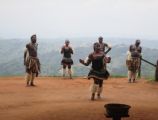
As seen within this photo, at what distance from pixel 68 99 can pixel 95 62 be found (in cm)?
162

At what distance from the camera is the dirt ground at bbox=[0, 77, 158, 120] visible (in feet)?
45.2

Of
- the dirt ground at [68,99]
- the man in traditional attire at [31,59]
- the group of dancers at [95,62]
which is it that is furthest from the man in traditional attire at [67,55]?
the man in traditional attire at [31,59]

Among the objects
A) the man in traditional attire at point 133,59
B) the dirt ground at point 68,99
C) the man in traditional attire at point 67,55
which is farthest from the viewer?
the man in traditional attire at point 67,55

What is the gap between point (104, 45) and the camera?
21766 mm

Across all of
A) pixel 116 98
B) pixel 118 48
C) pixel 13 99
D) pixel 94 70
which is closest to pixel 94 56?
pixel 94 70

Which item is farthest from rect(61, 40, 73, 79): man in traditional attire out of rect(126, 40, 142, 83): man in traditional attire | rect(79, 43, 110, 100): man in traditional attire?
rect(79, 43, 110, 100): man in traditional attire

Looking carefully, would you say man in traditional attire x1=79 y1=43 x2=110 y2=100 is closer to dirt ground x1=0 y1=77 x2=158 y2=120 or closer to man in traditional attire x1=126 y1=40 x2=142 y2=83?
dirt ground x1=0 y1=77 x2=158 y2=120

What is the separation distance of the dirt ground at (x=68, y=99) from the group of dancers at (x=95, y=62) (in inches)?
18.0

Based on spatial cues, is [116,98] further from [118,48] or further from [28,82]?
[118,48]

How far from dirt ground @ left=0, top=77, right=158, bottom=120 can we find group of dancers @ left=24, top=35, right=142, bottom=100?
0.46 metres

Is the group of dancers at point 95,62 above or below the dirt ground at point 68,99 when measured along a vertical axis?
above

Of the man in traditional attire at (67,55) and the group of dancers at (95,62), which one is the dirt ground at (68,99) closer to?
the group of dancers at (95,62)

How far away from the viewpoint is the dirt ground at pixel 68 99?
13791 mm

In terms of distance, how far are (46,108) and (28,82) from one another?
619cm
